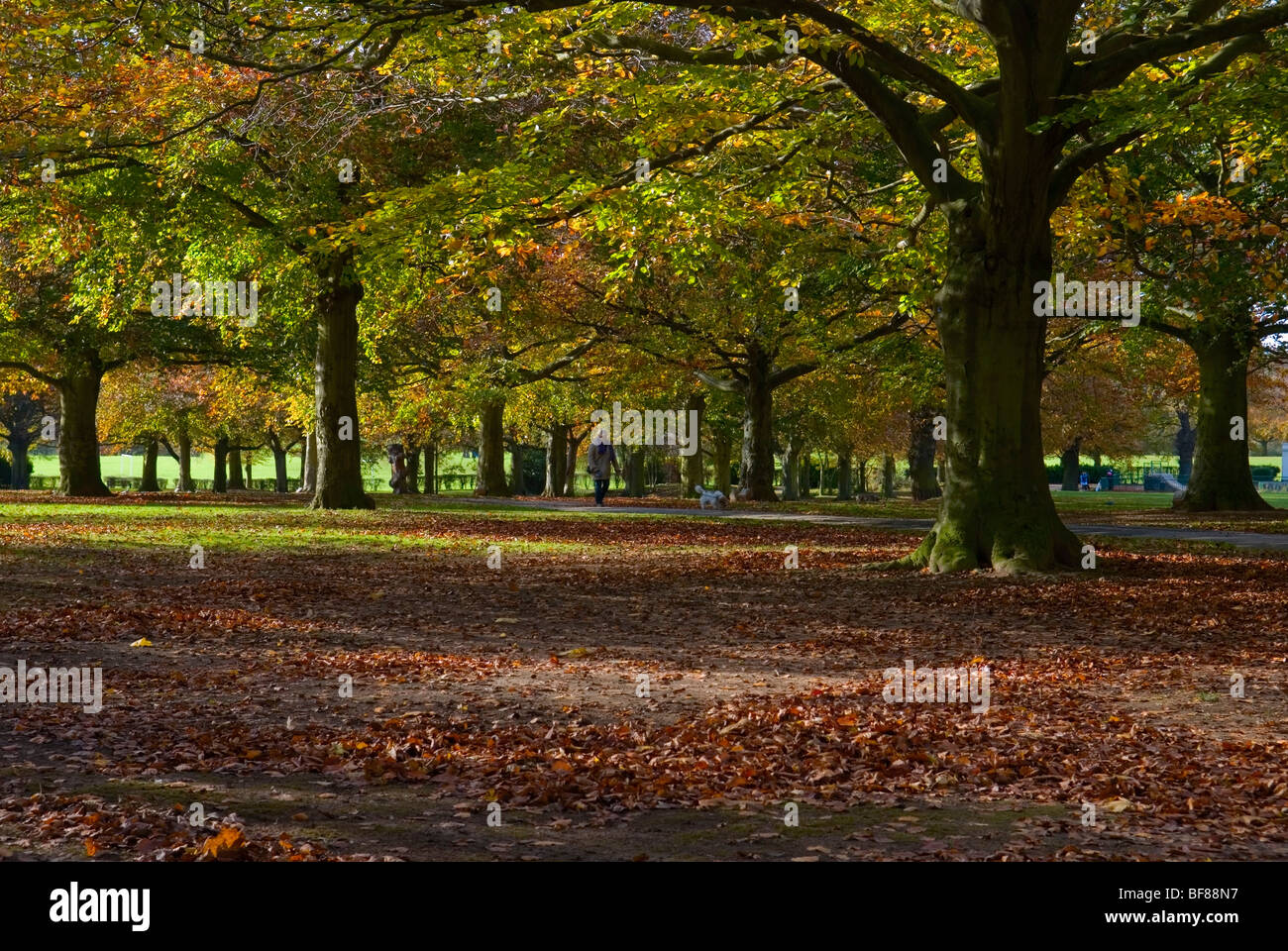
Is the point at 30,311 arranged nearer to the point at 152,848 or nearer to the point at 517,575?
the point at 517,575

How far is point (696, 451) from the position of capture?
46156 millimetres

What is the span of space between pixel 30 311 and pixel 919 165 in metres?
26.0

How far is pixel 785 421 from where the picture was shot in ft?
154

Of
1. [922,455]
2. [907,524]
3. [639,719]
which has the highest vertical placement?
[922,455]

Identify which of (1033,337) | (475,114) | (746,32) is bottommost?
Result: (1033,337)

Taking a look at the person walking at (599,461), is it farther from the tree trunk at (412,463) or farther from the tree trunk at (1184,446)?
the tree trunk at (1184,446)

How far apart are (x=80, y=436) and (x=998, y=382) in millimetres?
30373

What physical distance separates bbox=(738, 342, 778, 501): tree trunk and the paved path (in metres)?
3.68

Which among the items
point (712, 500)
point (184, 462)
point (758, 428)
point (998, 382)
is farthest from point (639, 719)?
point (184, 462)

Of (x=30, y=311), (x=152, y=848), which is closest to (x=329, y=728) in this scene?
(x=152, y=848)

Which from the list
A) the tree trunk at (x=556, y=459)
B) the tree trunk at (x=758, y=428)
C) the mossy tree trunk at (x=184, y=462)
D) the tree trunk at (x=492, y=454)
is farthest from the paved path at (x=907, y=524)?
the mossy tree trunk at (x=184, y=462)

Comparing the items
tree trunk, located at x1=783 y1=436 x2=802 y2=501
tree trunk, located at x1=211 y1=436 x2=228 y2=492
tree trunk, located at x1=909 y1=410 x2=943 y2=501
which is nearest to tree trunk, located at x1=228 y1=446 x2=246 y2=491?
tree trunk, located at x1=211 y1=436 x2=228 y2=492

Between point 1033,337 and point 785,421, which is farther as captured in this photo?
point 785,421

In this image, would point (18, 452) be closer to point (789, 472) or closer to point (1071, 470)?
point (789, 472)
